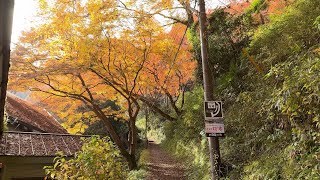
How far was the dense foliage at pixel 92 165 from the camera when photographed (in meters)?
6.97

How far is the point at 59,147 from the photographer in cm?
1105

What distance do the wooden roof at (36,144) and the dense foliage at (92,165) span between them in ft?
10.5

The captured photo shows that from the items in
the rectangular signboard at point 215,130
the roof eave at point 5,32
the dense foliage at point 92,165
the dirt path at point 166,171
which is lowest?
the dirt path at point 166,171

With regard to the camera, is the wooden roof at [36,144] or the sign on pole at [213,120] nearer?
the sign on pole at [213,120]

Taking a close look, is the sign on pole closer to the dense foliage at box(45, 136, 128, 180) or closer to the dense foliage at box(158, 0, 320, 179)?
the dense foliage at box(158, 0, 320, 179)

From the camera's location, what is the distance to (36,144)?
1070 cm

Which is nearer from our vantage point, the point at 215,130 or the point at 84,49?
the point at 215,130

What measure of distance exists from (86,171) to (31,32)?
26.3 feet

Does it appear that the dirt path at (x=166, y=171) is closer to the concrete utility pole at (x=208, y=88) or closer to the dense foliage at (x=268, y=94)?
the dense foliage at (x=268, y=94)

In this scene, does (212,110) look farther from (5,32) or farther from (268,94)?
(5,32)

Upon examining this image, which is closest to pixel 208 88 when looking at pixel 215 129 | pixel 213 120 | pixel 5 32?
pixel 213 120

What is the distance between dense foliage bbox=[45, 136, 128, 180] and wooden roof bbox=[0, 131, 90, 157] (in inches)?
126

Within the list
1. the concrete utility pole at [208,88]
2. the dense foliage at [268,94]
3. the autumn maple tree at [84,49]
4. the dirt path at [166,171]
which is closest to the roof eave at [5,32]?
the dense foliage at [268,94]

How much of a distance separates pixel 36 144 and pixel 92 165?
4915 mm
